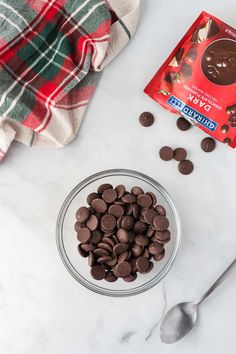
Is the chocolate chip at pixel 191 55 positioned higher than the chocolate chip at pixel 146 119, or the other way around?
the chocolate chip at pixel 191 55

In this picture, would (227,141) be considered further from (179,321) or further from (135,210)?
(179,321)

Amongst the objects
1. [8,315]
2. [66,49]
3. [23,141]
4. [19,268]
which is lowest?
[8,315]

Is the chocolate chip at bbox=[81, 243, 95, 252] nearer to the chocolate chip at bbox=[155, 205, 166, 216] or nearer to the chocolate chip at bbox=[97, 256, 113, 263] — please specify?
the chocolate chip at bbox=[97, 256, 113, 263]

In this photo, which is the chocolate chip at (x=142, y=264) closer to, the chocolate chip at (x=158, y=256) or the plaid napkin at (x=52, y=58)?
the chocolate chip at (x=158, y=256)

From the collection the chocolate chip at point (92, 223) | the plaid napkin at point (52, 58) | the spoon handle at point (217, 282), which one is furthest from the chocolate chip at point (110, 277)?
the plaid napkin at point (52, 58)

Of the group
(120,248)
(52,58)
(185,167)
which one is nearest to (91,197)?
(120,248)

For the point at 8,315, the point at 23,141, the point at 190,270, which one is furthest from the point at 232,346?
the point at 23,141

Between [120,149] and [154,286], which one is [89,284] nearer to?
[154,286]
